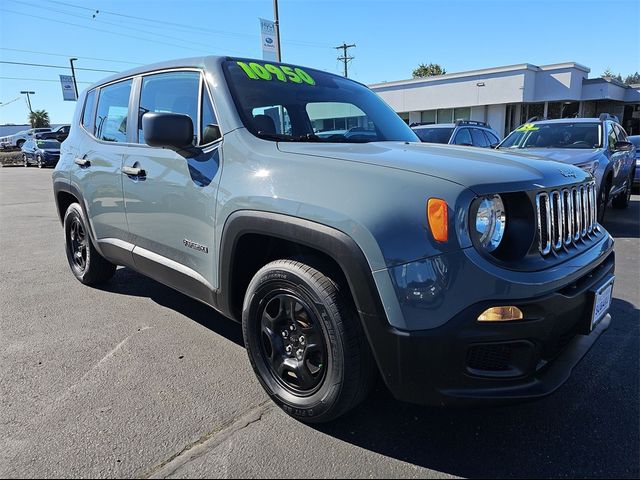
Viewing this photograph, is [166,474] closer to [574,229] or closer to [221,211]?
[221,211]

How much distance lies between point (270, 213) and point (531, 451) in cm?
169

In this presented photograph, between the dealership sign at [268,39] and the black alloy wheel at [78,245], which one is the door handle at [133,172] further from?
the dealership sign at [268,39]

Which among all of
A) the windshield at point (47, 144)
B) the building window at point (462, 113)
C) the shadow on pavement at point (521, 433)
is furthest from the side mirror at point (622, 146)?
the windshield at point (47, 144)

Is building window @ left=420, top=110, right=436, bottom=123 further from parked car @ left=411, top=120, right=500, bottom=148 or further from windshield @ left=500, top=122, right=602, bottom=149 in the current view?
windshield @ left=500, top=122, right=602, bottom=149

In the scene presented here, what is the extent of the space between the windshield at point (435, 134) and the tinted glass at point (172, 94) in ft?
22.5

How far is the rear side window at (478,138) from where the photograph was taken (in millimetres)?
9805

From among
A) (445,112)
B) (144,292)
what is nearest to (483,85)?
(445,112)

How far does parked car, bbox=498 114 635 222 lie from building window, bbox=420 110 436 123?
23.5 m

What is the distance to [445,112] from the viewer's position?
31.0 metres

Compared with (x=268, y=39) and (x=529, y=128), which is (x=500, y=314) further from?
(x=268, y=39)

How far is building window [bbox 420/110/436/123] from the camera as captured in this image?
31.6 metres

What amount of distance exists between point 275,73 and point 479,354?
89.8 inches

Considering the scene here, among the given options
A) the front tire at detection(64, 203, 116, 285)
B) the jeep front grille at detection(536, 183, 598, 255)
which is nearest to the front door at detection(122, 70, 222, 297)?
the front tire at detection(64, 203, 116, 285)

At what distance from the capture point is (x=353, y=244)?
204 centimetres
